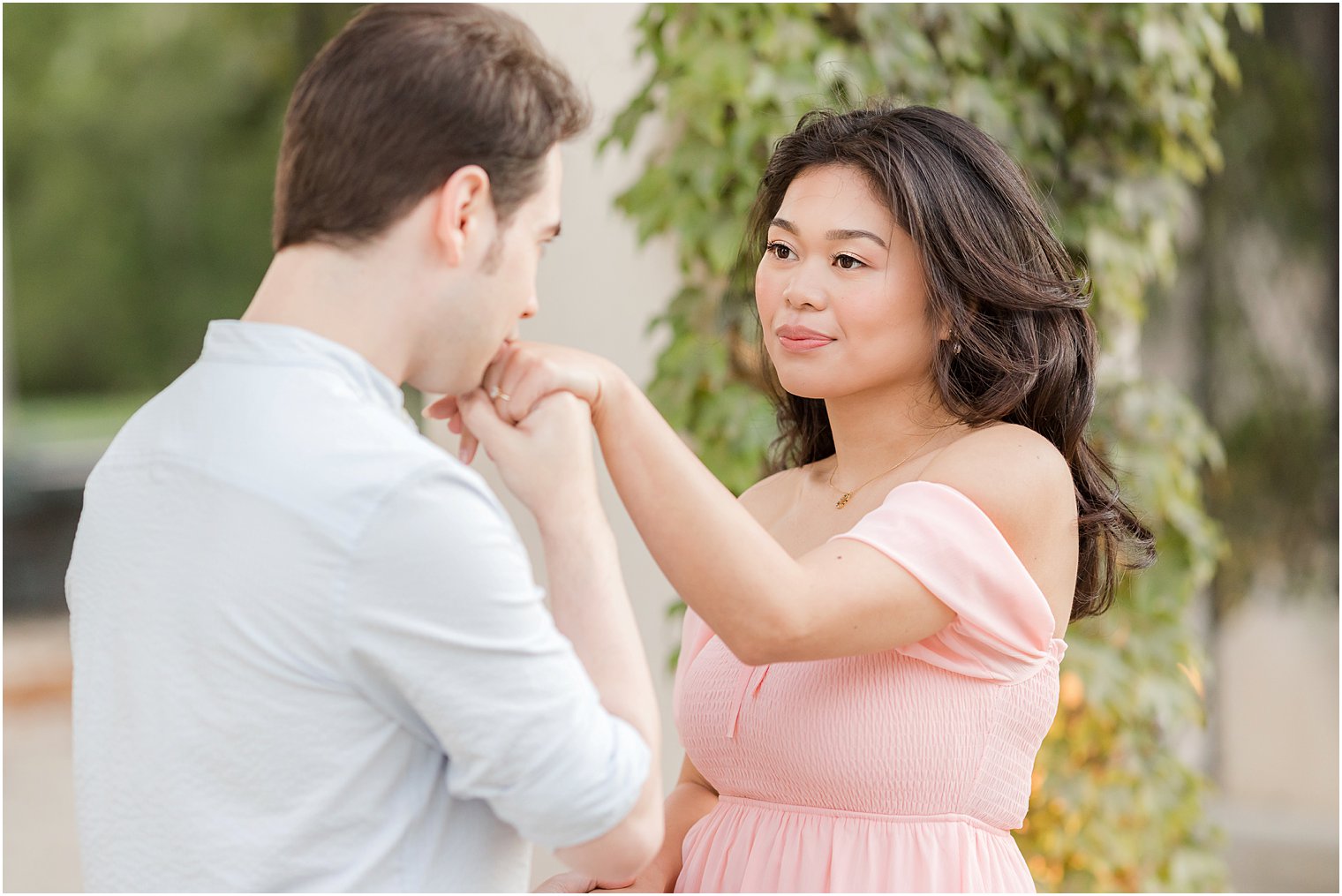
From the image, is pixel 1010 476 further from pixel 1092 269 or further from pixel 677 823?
pixel 1092 269

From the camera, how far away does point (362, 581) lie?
1073 mm

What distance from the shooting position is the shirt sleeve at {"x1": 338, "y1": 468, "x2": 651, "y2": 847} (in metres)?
1.07

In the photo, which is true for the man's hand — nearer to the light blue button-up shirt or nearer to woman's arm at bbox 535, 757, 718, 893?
the light blue button-up shirt

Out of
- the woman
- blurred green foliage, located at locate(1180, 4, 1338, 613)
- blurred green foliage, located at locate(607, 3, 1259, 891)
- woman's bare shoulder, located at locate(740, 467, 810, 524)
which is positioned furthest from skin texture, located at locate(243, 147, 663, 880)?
blurred green foliage, located at locate(1180, 4, 1338, 613)

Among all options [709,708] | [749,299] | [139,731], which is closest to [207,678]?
[139,731]

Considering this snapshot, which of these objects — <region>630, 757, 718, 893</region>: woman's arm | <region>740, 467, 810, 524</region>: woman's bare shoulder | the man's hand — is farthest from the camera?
<region>740, 467, 810, 524</region>: woman's bare shoulder

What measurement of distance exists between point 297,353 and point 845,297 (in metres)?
0.82

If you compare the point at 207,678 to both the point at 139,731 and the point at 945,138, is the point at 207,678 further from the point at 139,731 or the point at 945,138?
the point at 945,138

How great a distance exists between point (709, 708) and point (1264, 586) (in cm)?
386

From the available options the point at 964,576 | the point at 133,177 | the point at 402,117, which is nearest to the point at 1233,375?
the point at 964,576

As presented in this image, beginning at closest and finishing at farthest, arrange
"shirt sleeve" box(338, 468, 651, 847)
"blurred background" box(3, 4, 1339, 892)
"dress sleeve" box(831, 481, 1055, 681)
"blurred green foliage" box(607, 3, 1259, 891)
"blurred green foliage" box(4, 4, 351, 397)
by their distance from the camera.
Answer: "shirt sleeve" box(338, 468, 651, 847), "dress sleeve" box(831, 481, 1055, 681), "blurred green foliage" box(607, 3, 1259, 891), "blurred background" box(3, 4, 1339, 892), "blurred green foliage" box(4, 4, 351, 397)

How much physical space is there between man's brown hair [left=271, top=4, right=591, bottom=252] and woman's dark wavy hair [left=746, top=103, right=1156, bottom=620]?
712 mm

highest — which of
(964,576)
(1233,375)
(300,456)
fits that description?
(300,456)

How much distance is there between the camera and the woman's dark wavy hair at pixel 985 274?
1.75 meters
